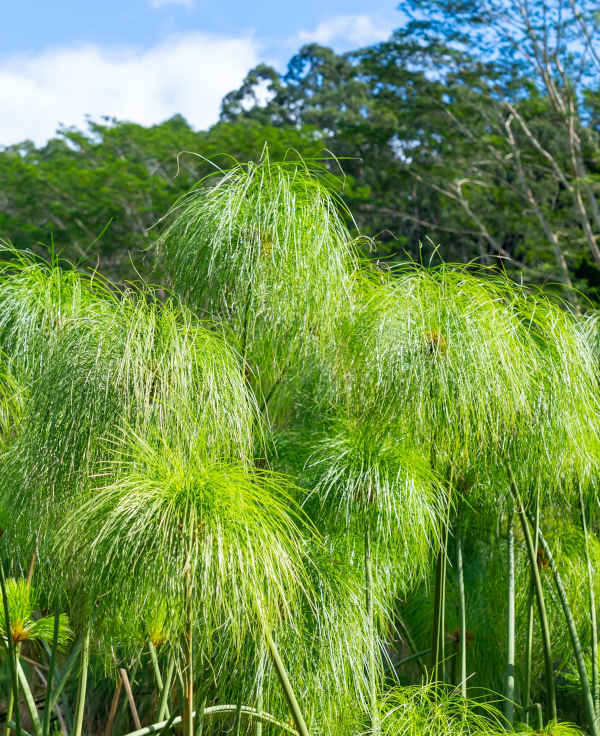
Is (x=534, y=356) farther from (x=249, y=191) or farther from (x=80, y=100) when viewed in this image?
(x=80, y=100)

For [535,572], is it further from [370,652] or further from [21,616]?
[21,616]

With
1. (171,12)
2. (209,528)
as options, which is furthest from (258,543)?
(171,12)

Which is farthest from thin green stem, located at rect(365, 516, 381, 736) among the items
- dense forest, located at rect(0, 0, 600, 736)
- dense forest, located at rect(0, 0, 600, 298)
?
dense forest, located at rect(0, 0, 600, 298)

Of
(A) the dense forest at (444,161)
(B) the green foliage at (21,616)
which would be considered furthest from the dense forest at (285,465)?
(A) the dense forest at (444,161)

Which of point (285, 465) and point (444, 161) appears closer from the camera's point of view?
point (285, 465)

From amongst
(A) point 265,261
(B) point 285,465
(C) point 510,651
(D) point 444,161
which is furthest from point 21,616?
(D) point 444,161

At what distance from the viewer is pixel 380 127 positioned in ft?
49.1

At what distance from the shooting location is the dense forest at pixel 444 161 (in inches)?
456

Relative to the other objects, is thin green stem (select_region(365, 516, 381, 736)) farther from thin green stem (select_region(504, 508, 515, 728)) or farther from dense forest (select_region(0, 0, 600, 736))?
thin green stem (select_region(504, 508, 515, 728))

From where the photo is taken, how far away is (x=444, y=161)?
14.4 m

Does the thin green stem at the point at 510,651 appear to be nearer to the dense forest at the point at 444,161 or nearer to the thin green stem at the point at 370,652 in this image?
the thin green stem at the point at 370,652

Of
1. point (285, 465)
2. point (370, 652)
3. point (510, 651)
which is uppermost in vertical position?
point (285, 465)

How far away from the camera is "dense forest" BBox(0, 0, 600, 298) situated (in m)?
11.6

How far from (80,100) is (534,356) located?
70.3 feet
